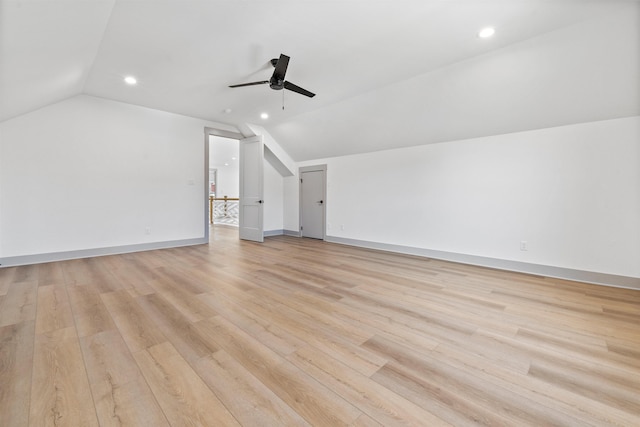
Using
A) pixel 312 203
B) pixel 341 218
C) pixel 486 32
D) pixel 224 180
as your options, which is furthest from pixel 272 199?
pixel 224 180

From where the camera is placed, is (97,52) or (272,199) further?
(272,199)

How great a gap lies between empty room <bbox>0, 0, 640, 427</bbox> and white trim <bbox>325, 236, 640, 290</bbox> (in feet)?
0.08

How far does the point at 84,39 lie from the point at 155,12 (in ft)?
2.83

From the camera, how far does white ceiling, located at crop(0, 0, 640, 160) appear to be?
2.39 m

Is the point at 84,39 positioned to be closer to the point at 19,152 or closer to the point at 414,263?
the point at 19,152

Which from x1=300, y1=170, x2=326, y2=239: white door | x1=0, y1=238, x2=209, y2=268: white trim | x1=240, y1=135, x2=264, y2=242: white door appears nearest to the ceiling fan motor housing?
x1=240, y1=135, x2=264, y2=242: white door

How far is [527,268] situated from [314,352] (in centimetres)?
369

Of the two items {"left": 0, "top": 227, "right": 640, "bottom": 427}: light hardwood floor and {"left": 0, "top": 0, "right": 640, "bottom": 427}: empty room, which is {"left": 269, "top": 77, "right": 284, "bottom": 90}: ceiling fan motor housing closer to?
{"left": 0, "top": 0, "right": 640, "bottom": 427}: empty room

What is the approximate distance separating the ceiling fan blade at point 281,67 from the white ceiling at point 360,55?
0.62 feet

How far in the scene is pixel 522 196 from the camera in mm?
3852

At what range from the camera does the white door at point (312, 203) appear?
6.67 meters

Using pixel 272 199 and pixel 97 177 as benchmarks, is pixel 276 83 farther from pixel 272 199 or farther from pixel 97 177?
pixel 272 199

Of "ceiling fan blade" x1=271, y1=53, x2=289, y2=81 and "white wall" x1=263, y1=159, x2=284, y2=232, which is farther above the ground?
"ceiling fan blade" x1=271, y1=53, x2=289, y2=81

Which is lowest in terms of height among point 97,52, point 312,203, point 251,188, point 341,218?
point 341,218
